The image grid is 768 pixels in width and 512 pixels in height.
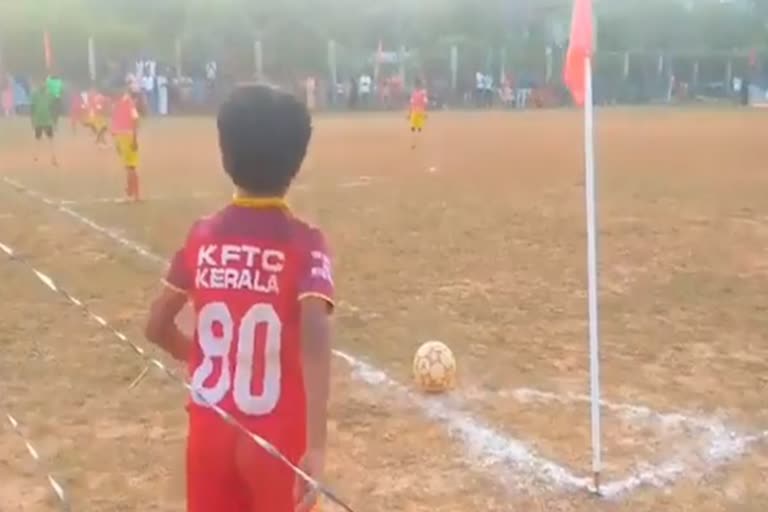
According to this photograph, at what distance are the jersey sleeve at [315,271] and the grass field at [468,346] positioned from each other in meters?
2.40

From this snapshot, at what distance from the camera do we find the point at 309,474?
114 inches

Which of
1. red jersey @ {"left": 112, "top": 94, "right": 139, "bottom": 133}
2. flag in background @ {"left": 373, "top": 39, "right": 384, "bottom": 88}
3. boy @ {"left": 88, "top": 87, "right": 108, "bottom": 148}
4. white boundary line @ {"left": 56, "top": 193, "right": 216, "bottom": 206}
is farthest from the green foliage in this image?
red jersey @ {"left": 112, "top": 94, "right": 139, "bottom": 133}

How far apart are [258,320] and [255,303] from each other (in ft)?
0.13

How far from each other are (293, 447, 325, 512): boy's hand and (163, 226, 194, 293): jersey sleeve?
1.66 ft

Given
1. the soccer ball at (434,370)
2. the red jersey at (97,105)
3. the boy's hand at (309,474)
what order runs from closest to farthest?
the boy's hand at (309,474) < the soccer ball at (434,370) < the red jersey at (97,105)

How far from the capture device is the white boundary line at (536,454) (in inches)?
208

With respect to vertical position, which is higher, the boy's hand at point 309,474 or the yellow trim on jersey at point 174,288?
the yellow trim on jersey at point 174,288

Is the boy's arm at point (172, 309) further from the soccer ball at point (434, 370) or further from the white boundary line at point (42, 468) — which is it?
the soccer ball at point (434, 370)

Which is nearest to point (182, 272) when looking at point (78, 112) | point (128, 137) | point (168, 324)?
point (168, 324)

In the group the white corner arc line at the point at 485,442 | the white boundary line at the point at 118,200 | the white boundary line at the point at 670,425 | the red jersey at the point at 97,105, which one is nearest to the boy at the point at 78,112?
the red jersey at the point at 97,105

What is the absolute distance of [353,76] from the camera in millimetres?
53938

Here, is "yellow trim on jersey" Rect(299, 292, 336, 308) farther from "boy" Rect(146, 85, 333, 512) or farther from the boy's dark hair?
the boy's dark hair

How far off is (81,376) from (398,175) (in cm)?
1368

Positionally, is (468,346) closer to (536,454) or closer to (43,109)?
(536,454)
